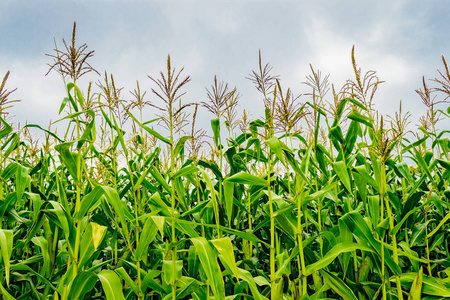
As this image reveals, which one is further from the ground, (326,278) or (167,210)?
(167,210)

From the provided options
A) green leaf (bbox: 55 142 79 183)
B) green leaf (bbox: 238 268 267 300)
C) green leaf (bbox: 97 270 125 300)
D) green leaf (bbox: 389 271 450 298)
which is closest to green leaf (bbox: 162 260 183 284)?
green leaf (bbox: 97 270 125 300)

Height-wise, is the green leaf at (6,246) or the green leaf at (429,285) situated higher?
the green leaf at (6,246)

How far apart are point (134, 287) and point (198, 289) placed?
41cm

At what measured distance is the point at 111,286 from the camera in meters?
2.15

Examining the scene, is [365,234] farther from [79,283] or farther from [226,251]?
[79,283]

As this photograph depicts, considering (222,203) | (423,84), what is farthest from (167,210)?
(423,84)

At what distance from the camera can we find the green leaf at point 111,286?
2.13 meters

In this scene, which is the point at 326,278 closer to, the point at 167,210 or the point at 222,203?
the point at 222,203

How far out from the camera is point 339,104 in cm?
286

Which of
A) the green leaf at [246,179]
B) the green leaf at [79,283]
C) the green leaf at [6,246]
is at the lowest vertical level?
the green leaf at [79,283]

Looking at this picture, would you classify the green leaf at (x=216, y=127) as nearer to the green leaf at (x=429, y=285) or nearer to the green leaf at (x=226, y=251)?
the green leaf at (x=226, y=251)

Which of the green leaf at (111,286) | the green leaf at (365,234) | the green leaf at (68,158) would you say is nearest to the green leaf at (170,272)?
the green leaf at (111,286)

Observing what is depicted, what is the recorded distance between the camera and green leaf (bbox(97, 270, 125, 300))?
2.13 m

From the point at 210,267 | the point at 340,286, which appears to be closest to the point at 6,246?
the point at 210,267
